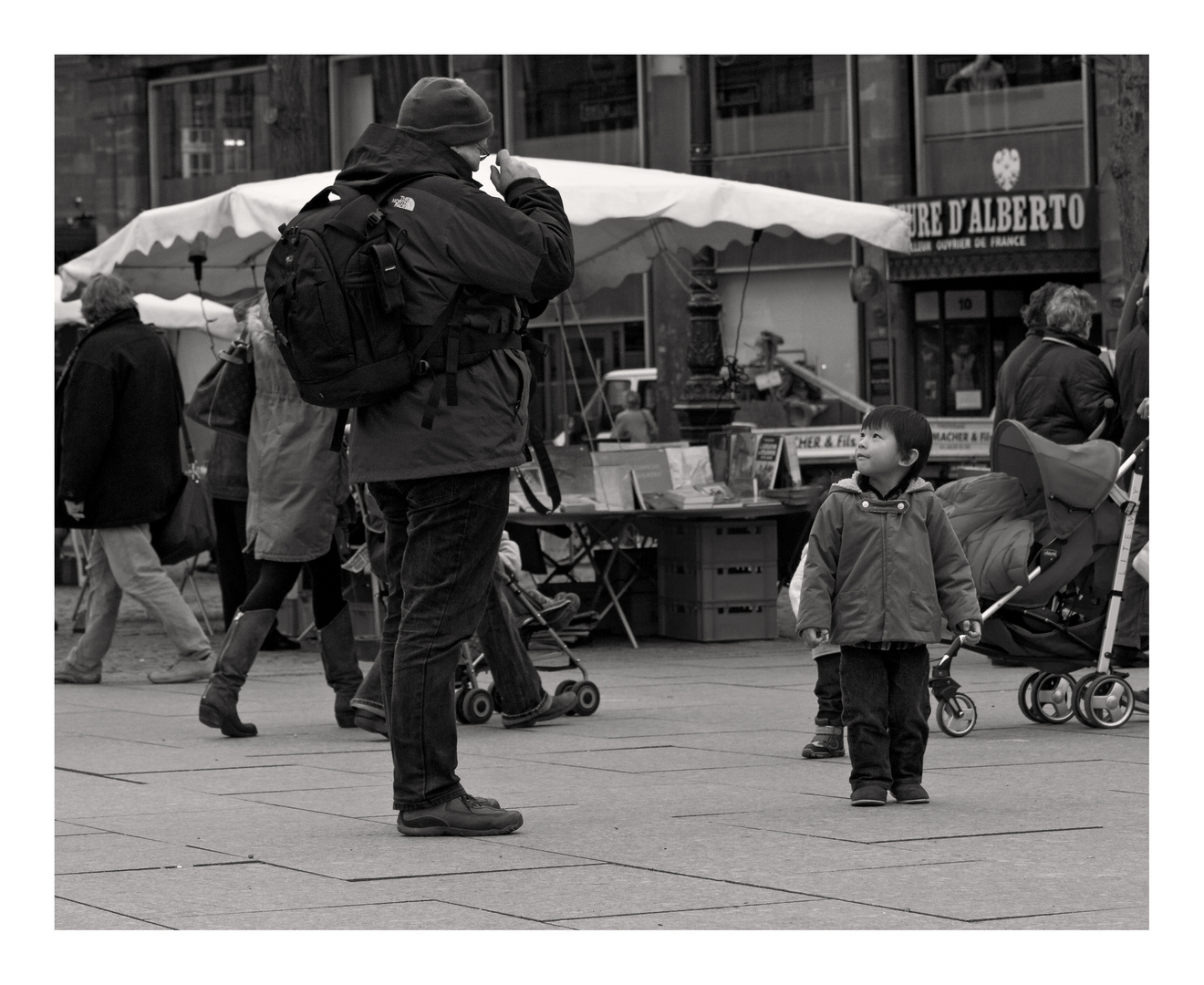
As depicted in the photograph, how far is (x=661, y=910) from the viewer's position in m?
4.51

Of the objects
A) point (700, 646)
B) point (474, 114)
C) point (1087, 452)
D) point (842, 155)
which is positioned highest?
point (842, 155)

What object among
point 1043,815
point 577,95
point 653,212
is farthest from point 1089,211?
point 1043,815

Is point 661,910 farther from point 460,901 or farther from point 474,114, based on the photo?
point 474,114

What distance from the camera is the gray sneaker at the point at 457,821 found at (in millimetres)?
5609

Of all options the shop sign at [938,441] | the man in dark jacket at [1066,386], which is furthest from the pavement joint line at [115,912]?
the shop sign at [938,441]

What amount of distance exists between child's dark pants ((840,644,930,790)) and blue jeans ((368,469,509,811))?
4.25 ft

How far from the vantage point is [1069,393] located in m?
10.2

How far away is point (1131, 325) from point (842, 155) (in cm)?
1952

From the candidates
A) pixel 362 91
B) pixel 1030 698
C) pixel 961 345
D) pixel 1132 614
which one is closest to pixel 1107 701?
pixel 1030 698

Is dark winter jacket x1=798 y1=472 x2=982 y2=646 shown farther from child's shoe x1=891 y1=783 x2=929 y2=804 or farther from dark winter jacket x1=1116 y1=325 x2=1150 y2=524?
dark winter jacket x1=1116 y1=325 x2=1150 y2=524

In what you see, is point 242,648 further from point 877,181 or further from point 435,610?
point 877,181

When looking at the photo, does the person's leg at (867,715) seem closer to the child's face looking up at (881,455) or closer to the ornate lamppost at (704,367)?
the child's face looking up at (881,455)

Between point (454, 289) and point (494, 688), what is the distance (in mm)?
3073

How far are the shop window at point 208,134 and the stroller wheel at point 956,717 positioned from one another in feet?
91.8
